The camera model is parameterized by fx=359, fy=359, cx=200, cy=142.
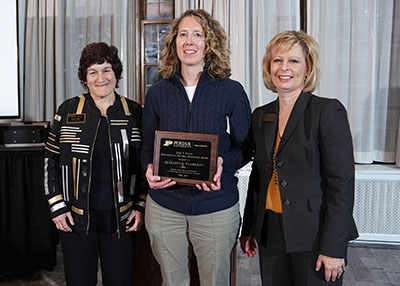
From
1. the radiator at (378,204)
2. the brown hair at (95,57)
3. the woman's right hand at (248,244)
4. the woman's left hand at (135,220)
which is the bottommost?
the radiator at (378,204)

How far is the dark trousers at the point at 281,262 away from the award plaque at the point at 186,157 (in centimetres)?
31

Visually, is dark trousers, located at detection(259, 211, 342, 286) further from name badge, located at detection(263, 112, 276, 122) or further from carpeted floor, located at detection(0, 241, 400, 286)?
carpeted floor, located at detection(0, 241, 400, 286)

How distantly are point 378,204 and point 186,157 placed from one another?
8.20ft

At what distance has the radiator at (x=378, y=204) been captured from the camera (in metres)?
3.21

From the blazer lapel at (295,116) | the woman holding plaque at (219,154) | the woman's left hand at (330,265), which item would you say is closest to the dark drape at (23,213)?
the woman holding plaque at (219,154)

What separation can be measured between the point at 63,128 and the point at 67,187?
0.28 metres

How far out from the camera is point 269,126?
1.47 m

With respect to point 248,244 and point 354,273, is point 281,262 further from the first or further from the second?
point 354,273

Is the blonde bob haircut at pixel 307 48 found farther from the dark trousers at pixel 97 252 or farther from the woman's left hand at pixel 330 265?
the dark trousers at pixel 97 252

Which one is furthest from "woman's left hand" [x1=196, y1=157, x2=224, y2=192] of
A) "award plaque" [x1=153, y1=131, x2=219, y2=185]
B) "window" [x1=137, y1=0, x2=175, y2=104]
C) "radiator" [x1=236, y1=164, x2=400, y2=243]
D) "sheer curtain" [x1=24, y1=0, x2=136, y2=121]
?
"sheer curtain" [x1=24, y1=0, x2=136, y2=121]

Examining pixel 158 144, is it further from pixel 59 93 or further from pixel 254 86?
pixel 59 93

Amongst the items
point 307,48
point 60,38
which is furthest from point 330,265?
point 60,38

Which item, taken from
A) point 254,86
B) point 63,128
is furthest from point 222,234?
point 254,86

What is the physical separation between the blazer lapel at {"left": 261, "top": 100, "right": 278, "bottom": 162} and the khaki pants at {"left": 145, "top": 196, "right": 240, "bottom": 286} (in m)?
0.32
